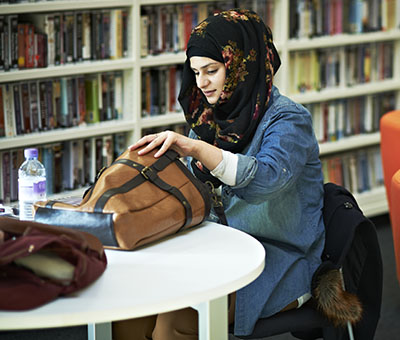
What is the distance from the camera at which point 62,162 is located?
318 cm

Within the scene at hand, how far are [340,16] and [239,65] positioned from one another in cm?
220

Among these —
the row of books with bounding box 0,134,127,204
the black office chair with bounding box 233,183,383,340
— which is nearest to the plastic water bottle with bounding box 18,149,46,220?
the black office chair with bounding box 233,183,383,340

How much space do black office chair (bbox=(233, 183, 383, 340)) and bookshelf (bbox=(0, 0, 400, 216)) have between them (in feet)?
4.92

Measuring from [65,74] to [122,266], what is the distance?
168 cm

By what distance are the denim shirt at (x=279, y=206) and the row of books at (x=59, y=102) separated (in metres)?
1.31

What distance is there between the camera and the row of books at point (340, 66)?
3.92 m

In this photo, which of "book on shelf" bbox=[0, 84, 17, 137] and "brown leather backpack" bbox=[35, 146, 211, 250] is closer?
"brown leather backpack" bbox=[35, 146, 211, 250]

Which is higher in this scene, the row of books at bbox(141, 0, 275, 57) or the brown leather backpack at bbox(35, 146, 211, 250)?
the row of books at bbox(141, 0, 275, 57)

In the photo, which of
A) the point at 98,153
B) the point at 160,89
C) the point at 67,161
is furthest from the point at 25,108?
the point at 160,89

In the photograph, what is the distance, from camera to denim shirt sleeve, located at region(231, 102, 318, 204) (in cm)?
176

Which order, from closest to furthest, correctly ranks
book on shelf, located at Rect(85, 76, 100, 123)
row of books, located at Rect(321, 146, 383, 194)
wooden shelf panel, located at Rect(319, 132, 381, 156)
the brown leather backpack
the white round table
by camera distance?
the white round table → the brown leather backpack → book on shelf, located at Rect(85, 76, 100, 123) → wooden shelf panel, located at Rect(319, 132, 381, 156) → row of books, located at Rect(321, 146, 383, 194)

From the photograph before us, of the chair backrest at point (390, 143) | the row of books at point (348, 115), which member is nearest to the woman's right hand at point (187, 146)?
the chair backrest at point (390, 143)

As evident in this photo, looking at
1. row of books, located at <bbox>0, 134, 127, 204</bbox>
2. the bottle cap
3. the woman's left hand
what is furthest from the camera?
row of books, located at <bbox>0, 134, 127, 204</bbox>

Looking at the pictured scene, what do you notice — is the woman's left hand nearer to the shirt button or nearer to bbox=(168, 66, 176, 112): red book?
the shirt button
